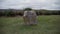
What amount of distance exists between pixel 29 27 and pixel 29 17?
0.43ft

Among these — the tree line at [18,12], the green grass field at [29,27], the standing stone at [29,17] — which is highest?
the tree line at [18,12]

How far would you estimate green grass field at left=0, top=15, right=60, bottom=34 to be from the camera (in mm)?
1460

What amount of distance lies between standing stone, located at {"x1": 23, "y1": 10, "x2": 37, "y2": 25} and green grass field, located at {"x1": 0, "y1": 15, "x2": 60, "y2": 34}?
0.05m

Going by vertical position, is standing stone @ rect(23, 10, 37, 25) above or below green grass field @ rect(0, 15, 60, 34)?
above

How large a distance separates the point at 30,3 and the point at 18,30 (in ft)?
1.26

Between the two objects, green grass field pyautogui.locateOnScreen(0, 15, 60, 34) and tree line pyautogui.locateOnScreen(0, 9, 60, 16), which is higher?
tree line pyautogui.locateOnScreen(0, 9, 60, 16)

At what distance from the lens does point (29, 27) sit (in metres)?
1.48

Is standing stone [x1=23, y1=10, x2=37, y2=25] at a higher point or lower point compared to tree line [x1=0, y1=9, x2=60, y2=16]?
lower

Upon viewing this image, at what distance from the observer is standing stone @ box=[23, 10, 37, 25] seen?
148 centimetres

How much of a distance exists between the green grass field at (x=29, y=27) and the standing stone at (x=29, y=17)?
0.15ft

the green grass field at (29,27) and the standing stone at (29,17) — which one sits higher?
the standing stone at (29,17)

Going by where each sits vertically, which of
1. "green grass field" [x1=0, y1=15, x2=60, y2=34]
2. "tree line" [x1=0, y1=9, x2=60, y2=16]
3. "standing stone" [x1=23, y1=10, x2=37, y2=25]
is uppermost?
"tree line" [x1=0, y1=9, x2=60, y2=16]

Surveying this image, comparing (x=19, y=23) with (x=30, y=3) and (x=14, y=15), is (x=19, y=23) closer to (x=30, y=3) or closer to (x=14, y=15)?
(x=14, y=15)

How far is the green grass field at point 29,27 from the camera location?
57.5 inches
